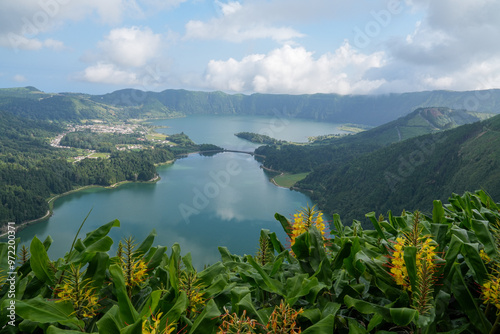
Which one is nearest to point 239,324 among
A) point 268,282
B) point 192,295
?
point 268,282

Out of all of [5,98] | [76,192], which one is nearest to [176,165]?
[76,192]

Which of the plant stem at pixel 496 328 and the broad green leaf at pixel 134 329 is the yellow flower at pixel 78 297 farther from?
the plant stem at pixel 496 328

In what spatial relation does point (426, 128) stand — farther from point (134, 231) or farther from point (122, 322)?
point (122, 322)

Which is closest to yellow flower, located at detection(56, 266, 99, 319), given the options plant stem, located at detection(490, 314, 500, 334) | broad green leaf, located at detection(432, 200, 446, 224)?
plant stem, located at detection(490, 314, 500, 334)

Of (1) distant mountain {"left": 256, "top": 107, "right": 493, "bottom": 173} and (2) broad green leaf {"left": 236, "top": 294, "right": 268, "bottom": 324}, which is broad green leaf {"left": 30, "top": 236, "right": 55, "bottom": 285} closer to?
(2) broad green leaf {"left": 236, "top": 294, "right": 268, "bottom": 324}

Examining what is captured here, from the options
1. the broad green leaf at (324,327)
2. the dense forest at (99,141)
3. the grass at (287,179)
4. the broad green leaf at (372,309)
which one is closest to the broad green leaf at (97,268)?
the broad green leaf at (324,327)

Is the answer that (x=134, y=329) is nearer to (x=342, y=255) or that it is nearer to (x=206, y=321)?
(x=206, y=321)
